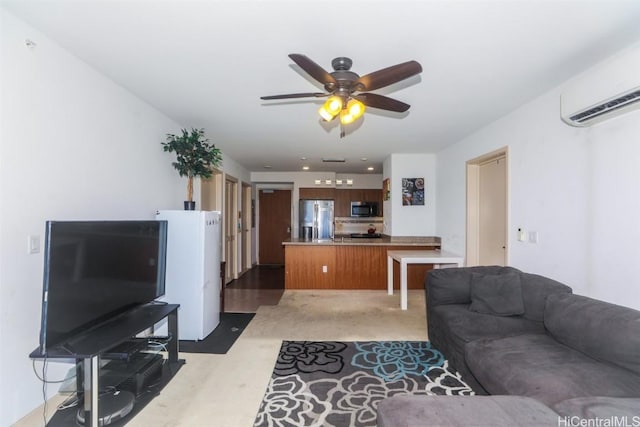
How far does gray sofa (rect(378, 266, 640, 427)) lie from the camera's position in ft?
4.54

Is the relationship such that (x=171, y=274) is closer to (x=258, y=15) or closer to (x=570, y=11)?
(x=258, y=15)

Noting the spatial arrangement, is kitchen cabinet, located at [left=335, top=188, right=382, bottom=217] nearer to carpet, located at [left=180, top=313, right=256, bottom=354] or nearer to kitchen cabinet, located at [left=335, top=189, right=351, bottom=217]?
kitchen cabinet, located at [left=335, top=189, right=351, bottom=217]

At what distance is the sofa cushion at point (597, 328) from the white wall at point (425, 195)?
3216 millimetres

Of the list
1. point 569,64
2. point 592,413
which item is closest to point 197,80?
point 569,64

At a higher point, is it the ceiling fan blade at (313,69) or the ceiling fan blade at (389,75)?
the ceiling fan blade at (389,75)

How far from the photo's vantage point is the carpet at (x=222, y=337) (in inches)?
116

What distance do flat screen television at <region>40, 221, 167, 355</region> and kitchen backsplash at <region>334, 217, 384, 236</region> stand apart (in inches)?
216

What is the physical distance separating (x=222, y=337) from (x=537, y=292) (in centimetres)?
303

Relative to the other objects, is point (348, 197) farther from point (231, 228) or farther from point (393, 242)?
point (231, 228)

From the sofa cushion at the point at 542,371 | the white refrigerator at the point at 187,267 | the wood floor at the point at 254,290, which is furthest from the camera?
the wood floor at the point at 254,290

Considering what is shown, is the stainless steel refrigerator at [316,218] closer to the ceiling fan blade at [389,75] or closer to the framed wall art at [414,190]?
the framed wall art at [414,190]

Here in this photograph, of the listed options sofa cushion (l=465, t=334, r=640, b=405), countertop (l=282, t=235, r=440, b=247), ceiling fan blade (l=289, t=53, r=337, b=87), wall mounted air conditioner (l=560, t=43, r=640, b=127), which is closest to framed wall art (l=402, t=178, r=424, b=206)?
countertop (l=282, t=235, r=440, b=247)

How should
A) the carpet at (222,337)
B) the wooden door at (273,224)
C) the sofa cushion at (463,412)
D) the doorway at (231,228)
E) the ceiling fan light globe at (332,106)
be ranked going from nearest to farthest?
the sofa cushion at (463,412) < the ceiling fan light globe at (332,106) < the carpet at (222,337) < the doorway at (231,228) < the wooden door at (273,224)

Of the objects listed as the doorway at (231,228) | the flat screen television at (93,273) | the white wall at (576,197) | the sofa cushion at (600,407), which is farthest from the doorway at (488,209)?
the doorway at (231,228)
